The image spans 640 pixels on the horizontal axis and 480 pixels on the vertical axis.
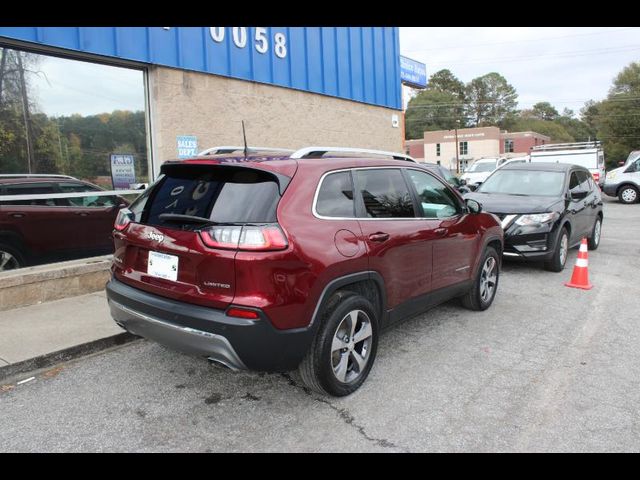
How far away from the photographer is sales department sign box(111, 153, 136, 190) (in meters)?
7.20

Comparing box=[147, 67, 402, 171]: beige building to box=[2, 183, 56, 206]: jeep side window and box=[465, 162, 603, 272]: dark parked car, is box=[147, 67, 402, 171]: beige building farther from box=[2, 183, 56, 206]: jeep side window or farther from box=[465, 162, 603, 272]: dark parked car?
box=[465, 162, 603, 272]: dark parked car

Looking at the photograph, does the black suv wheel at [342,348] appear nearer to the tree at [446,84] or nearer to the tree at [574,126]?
the tree at [574,126]

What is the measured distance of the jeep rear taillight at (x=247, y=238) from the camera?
302 centimetres

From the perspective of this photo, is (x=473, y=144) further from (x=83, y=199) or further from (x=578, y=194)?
(x=83, y=199)

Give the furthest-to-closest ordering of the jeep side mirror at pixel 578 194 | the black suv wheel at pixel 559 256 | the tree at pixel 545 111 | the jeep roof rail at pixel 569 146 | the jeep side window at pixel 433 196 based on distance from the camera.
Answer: the tree at pixel 545 111
the jeep roof rail at pixel 569 146
the jeep side mirror at pixel 578 194
the black suv wheel at pixel 559 256
the jeep side window at pixel 433 196

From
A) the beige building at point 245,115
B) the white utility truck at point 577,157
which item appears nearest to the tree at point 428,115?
the white utility truck at point 577,157

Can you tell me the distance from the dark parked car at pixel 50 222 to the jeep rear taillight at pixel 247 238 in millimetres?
3941

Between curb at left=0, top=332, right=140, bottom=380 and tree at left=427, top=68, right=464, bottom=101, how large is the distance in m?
128

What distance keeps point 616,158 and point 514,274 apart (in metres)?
62.9

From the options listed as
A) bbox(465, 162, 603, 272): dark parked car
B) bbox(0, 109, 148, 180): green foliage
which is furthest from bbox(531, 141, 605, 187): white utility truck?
bbox(0, 109, 148, 180): green foliage

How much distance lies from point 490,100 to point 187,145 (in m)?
129

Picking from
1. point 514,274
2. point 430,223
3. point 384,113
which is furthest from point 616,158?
point 430,223

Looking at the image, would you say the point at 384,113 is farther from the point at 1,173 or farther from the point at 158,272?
the point at 158,272

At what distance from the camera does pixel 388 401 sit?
3586 millimetres
